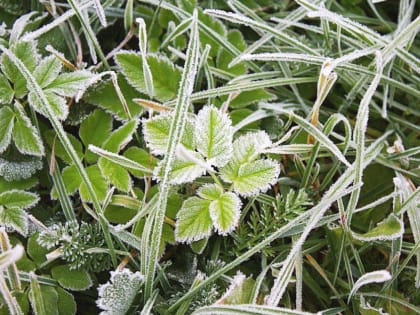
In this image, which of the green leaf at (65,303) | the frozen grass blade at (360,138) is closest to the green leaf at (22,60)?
the green leaf at (65,303)

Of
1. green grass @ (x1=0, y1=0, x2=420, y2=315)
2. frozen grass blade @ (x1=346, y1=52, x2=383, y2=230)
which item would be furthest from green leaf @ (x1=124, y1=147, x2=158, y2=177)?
frozen grass blade @ (x1=346, y1=52, x2=383, y2=230)

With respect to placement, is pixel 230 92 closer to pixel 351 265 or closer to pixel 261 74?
pixel 261 74

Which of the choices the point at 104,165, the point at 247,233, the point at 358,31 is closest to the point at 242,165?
the point at 247,233

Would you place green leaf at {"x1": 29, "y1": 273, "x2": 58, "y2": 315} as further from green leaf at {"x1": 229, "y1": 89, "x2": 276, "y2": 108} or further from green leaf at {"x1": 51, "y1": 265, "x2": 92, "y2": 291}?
green leaf at {"x1": 229, "y1": 89, "x2": 276, "y2": 108}

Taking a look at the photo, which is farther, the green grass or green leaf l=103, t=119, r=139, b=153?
green leaf l=103, t=119, r=139, b=153

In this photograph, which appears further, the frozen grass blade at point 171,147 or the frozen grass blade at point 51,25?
the frozen grass blade at point 51,25

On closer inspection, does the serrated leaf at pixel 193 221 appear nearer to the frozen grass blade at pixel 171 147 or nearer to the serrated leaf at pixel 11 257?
the frozen grass blade at pixel 171 147
